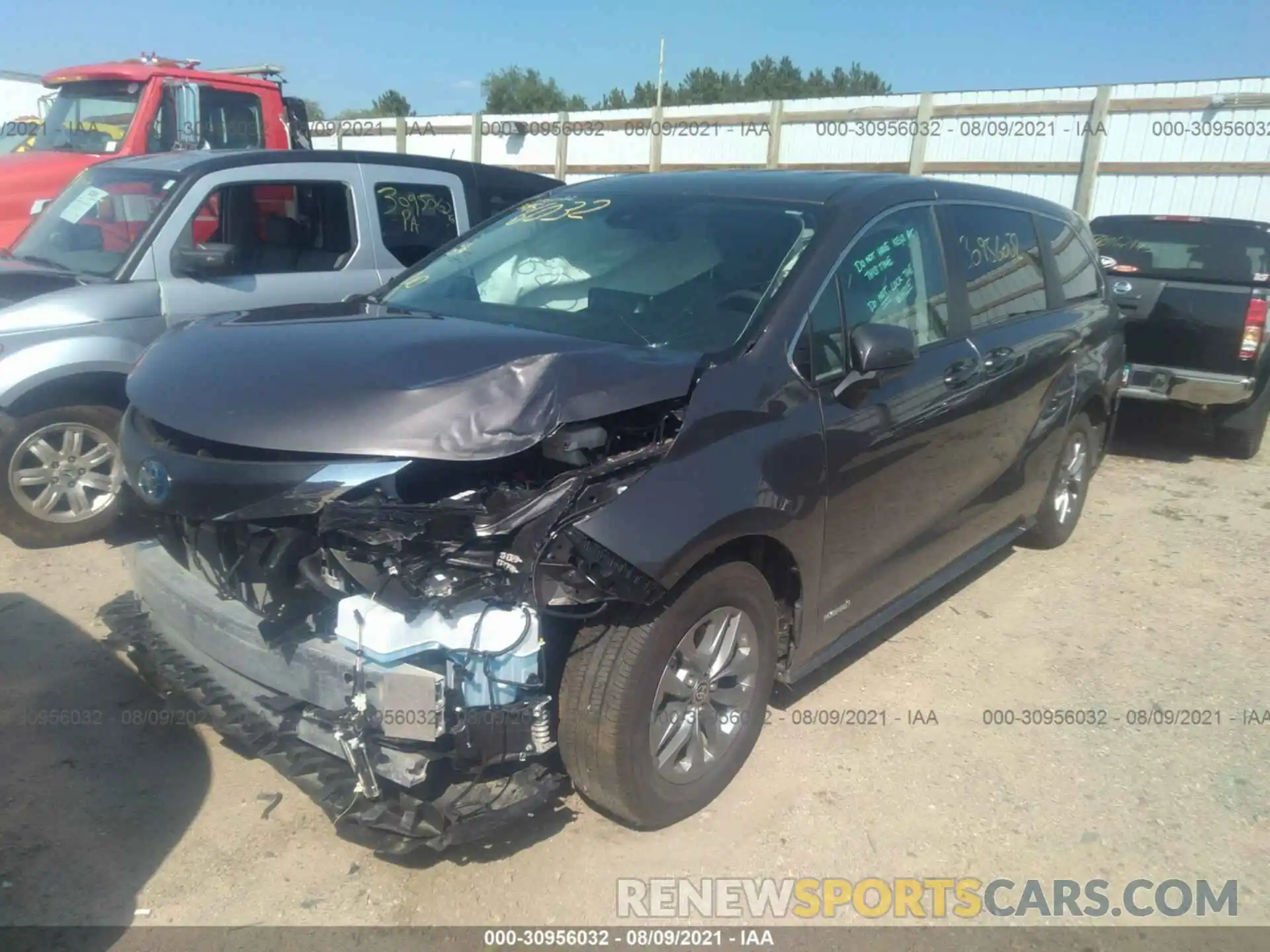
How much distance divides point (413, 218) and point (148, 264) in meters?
1.67

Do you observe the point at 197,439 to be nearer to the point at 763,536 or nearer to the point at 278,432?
the point at 278,432

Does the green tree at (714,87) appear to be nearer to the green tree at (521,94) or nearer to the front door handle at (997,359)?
the green tree at (521,94)

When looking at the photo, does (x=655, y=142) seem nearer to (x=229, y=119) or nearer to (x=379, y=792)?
(x=229, y=119)

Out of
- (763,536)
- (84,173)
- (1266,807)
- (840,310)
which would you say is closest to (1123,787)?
(1266,807)

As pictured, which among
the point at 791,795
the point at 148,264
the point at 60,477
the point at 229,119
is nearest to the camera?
the point at 791,795

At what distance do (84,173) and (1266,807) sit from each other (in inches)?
272

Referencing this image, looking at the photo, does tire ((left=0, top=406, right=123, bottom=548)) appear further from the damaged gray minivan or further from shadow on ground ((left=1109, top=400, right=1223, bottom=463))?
shadow on ground ((left=1109, top=400, right=1223, bottom=463))

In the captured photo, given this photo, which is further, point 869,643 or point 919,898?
point 869,643

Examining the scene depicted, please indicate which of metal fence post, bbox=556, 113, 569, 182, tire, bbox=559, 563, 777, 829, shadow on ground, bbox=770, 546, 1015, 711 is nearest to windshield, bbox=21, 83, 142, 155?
shadow on ground, bbox=770, 546, 1015, 711

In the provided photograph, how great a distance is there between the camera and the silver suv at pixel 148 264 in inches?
186

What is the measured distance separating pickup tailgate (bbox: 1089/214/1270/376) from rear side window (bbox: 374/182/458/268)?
16.0 ft

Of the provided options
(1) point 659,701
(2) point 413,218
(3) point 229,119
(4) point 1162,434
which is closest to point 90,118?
(3) point 229,119

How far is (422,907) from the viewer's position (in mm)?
2705

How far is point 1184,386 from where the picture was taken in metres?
7.38
